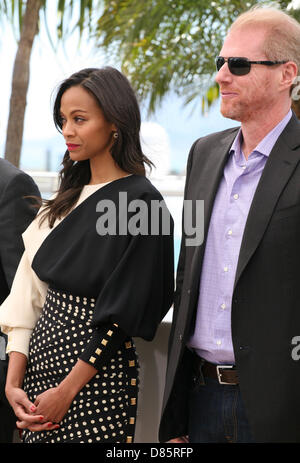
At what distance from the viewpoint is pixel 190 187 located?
2387 mm

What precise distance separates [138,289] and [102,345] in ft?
0.69

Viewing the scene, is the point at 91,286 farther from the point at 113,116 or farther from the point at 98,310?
the point at 113,116

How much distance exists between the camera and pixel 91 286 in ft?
7.45

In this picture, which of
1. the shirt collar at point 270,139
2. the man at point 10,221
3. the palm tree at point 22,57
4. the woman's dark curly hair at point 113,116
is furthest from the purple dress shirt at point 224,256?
the palm tree at point 22,57

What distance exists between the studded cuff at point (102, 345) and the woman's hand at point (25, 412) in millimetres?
253

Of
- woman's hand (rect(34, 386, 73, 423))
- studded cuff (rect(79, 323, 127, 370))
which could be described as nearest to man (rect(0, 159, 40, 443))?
woman's hand (rect(34, 386, 73, 423))

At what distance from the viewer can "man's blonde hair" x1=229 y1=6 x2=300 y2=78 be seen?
7.07 ft

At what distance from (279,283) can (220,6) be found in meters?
4.80

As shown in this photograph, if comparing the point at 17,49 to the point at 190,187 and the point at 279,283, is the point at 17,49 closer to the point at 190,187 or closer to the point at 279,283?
the point at 190,187

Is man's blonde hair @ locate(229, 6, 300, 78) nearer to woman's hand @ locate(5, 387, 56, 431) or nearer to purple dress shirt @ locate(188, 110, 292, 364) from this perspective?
purple dress shirt @ locate(188, 110, 292, 364)

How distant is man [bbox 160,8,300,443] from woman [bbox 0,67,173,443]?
0.15 meters

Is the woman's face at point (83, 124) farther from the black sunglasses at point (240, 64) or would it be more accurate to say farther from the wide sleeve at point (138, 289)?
the black sunglasses at point (240, 64)

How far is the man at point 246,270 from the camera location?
6.55ft
